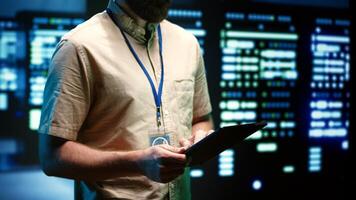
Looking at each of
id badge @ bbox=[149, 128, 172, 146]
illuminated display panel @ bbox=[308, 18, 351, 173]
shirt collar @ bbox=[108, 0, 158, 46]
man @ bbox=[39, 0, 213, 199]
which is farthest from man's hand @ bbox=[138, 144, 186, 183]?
illuminated display panel @ bbox=[308, 18, 351, 173]

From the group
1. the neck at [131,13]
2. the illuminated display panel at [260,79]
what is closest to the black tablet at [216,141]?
the neck at [131,13]

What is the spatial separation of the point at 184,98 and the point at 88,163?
0.33 m

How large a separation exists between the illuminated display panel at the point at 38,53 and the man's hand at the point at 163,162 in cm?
97

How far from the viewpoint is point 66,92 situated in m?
1.02

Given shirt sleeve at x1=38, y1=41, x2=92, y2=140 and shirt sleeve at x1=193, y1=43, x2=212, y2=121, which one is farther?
shirt sleeve at x1=193, y1=43, x2=212, y2=121

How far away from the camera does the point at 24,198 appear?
1874 mm

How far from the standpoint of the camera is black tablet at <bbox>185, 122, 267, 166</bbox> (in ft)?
3.05

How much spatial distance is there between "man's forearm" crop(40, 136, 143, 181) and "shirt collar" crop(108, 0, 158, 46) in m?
0.33

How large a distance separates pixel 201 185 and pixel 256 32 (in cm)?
85

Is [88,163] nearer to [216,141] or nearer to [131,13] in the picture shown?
[216,141]

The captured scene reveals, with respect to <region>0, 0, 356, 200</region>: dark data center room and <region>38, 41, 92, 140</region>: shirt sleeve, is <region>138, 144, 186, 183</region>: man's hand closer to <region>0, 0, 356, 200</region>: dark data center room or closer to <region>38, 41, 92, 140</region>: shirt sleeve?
<region>0, 0, 356, 200</region>: dark data center room

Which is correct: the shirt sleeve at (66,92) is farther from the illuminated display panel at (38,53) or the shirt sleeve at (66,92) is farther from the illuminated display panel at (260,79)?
the illuminated display panel at (260,79)

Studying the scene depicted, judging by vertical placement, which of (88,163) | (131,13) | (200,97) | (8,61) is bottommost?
(88,163)

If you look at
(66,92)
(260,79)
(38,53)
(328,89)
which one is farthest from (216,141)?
(328,89)
